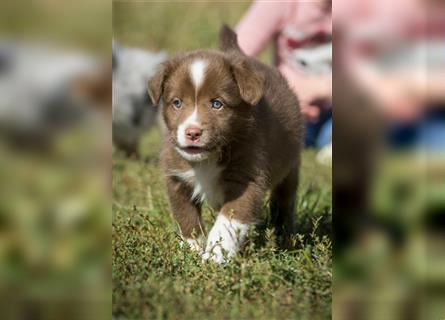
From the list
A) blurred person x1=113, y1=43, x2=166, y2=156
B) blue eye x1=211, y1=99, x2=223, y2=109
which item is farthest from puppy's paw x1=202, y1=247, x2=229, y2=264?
blurred person x1=113, y1=43, x2=166, y2=156

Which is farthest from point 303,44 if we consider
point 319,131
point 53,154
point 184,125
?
point 53,154

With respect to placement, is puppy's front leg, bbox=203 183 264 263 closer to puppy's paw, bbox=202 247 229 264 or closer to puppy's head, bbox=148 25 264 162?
puppy's paw, bbox=202 247 229 264

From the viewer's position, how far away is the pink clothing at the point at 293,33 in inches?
197

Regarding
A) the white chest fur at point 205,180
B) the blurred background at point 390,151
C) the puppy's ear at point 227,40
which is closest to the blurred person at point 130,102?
the puppy's ear at point 227,40

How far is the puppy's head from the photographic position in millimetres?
3068

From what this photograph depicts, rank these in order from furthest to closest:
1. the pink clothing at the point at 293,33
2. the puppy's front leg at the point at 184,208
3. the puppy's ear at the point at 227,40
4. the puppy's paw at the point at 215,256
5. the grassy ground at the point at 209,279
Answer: the pink clothing at the point at 293,33 < the puppy's ear at the point at 227,40 < the puppy's front leg at the point at 184,208 < the puppy's paw at the point at 215,256 < the grassy ground at the point at 209,279

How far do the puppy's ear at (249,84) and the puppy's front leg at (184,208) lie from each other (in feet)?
1.92

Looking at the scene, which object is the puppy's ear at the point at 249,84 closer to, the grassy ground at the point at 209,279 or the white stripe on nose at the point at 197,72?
the white stripe on nose at the point at 197,72

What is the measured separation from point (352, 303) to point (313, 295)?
0.70m

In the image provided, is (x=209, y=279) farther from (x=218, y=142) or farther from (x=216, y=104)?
(x=216, y=104)

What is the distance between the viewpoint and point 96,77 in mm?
1885

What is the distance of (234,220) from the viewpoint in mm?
3205

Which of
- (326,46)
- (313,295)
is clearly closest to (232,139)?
(313,295)

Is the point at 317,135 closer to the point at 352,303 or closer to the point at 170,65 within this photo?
the point at 170,65
